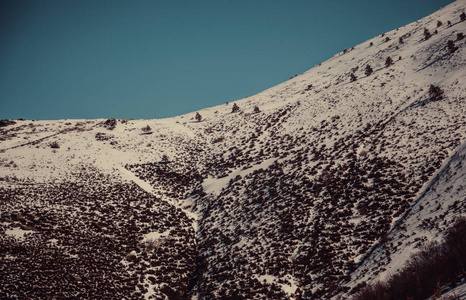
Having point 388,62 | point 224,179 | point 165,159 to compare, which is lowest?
point 224,179

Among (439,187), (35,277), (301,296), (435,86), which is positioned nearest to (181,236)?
(35,277)

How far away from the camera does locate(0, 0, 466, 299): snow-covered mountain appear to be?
22703 mm

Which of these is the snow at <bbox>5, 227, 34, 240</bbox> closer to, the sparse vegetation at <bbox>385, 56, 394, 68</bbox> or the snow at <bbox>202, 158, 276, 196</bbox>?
the snow at <bbox>202, 158, 276, 196</bbox>

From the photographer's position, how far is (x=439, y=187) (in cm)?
2272

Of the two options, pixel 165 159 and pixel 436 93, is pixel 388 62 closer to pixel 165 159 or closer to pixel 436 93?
pixel 436 93

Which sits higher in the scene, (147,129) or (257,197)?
(147,129)

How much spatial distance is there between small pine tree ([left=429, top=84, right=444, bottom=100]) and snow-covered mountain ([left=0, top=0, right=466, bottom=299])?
0.46m

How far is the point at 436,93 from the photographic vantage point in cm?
3922

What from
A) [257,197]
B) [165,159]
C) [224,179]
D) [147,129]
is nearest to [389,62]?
[224,179]

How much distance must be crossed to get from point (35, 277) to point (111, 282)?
249 inches

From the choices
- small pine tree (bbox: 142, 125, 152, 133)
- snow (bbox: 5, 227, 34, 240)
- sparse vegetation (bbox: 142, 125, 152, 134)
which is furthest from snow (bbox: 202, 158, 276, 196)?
small pine tree (bbox: 142, 125, 152, 133)

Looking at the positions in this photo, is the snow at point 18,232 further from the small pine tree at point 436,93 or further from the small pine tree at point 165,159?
the small pine tree at point 436,93

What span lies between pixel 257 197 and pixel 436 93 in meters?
29.7

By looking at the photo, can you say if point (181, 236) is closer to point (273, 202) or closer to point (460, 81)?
point (273, 202)
